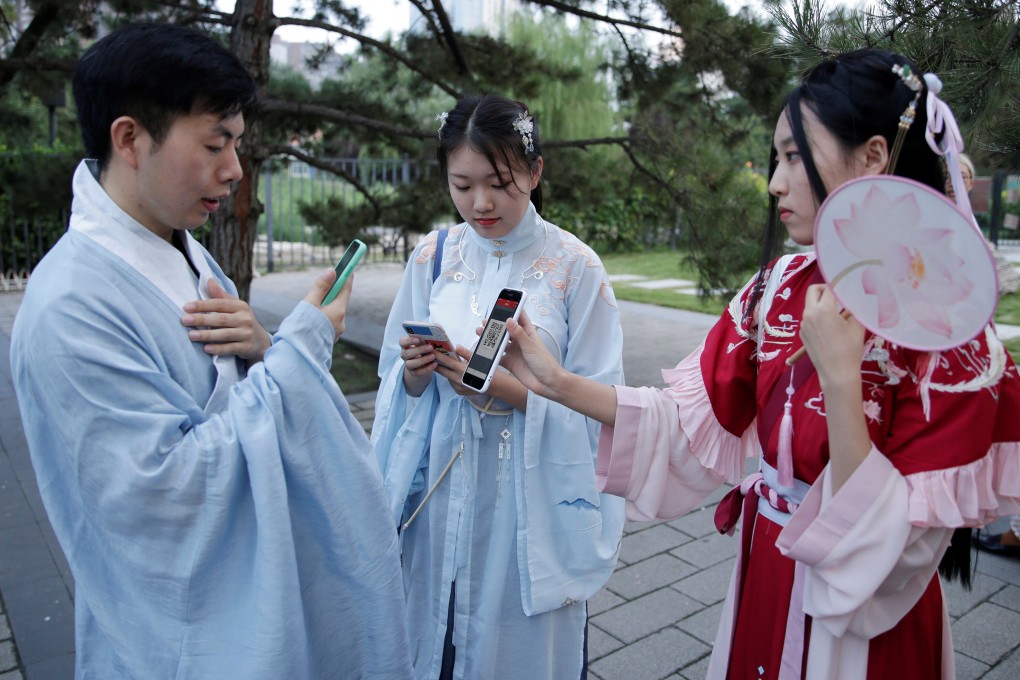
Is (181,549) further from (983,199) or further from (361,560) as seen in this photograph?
(983,199)

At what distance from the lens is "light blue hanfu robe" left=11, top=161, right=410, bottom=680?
1276 millimetres

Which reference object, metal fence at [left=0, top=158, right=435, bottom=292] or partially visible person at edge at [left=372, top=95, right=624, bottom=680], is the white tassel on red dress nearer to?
partially visible person at edge at [left=372, top=95, right=624, bottom=680]

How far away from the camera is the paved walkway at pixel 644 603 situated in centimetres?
264

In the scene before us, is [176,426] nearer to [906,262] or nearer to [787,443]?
[787,443]

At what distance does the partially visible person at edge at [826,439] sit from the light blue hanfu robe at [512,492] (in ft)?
1.22

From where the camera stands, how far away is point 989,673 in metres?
2.59

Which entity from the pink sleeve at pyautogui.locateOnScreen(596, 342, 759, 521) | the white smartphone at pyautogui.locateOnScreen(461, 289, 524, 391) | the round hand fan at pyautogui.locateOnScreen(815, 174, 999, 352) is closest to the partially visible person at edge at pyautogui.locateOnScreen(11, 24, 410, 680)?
the white smartphone at pyautogui.locateOnScreen(461, 289, 524, 391)

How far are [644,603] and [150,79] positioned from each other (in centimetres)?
245

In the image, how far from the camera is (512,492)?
6.77ft

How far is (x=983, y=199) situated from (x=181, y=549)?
18703 millimetres

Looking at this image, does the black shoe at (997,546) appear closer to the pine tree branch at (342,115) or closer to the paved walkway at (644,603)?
the paved walkway at (644,603)

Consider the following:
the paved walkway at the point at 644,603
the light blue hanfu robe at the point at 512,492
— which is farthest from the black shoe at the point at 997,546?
the light blue hanfu robe at the point at 512,492

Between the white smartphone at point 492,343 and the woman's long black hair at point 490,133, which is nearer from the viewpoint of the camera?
the white smartphone at point 492,343

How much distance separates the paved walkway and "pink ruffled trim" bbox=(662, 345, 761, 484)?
3.98 feet
